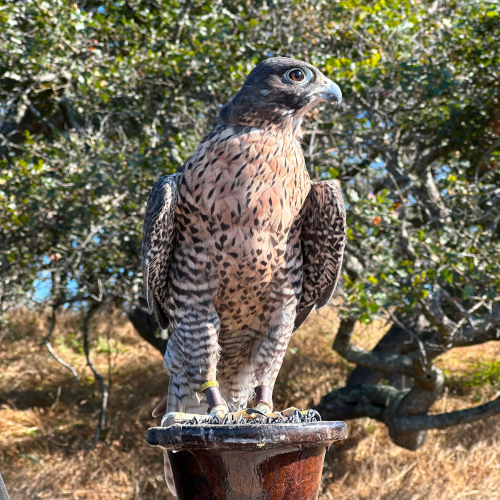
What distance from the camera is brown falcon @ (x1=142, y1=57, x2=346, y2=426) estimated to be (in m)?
2.29

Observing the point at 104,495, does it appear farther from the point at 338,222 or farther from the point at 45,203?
the point at 338,222

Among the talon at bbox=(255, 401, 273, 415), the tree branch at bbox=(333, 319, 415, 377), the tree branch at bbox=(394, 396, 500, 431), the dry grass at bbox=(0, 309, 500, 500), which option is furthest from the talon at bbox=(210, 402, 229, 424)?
the tree branch at bbox=(394, 396, 500, 431)

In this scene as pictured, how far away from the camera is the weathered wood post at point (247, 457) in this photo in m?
1.85

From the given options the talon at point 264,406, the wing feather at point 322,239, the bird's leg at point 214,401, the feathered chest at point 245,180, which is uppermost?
the feathered chest at point 245,180

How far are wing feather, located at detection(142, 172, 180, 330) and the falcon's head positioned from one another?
0.40 m

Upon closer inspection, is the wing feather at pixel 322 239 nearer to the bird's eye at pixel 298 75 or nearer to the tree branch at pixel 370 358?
the bird's eye at pixel 298 75

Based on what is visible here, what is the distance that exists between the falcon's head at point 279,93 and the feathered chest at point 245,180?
6 centimetres

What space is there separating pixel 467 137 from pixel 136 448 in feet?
17.4

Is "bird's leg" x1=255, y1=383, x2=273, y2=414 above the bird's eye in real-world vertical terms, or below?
below

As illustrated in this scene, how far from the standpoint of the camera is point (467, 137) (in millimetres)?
5363

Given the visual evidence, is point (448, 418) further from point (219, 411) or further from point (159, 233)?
point (159, 233)

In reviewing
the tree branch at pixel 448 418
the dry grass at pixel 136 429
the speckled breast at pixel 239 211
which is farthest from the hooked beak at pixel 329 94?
the tree branch at pixel 448 418

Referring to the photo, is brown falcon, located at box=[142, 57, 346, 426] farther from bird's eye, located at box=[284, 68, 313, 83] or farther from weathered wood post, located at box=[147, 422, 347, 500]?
weathered wood post, located at box=[147, 422, 347, 500]

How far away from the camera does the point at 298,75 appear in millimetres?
2342
